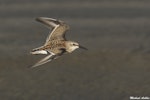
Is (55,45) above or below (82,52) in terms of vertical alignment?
above

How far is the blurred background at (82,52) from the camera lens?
34.8ft

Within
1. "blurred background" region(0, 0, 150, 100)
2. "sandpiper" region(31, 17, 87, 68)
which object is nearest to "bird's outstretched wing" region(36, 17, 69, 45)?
"sandpiper" region(31, 17, 87, 68)

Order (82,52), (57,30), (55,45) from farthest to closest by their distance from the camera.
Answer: (82,52), (57,30), (55,45)

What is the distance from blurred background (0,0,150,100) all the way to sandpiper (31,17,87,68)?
81cm

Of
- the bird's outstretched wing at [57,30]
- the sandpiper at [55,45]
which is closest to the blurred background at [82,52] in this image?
the sandpiper at [55,45]

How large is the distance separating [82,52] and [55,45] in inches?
79.5

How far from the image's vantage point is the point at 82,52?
12062mm

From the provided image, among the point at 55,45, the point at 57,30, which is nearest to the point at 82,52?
the point at 57,30

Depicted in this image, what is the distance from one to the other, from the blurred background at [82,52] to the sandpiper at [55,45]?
0.81m

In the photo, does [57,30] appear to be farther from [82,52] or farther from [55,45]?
[82,52]

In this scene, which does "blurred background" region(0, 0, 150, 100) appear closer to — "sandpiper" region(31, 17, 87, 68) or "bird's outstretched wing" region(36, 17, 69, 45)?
"sandpiper" region(31, 17, 87, 68)

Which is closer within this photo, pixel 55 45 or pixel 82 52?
pixel 55 45

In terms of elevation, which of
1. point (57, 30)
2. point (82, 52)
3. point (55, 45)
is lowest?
point (82, 52)

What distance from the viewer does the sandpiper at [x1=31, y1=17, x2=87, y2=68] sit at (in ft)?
32.0
